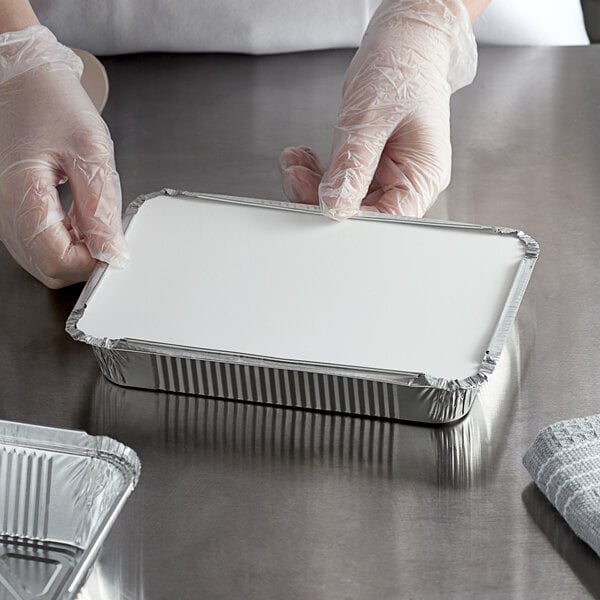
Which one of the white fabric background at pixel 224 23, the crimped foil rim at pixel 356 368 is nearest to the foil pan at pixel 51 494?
the crimped foil rim at pixel 356 368

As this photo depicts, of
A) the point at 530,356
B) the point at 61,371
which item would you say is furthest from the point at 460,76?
the point at 61,371

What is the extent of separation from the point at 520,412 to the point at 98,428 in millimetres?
476

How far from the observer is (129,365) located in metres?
1.13

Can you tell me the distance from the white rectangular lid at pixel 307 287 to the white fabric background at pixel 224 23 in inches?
23.5

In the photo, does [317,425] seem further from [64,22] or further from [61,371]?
[64,22]

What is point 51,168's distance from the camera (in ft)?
4.38

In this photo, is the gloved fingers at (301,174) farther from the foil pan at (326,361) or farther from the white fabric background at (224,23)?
the white fabric background at (224,23)

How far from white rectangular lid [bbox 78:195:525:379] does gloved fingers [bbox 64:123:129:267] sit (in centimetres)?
3

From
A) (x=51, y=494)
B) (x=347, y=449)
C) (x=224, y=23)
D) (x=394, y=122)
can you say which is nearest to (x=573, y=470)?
(x=347, y=449)

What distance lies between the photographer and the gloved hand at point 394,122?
4.55 ft

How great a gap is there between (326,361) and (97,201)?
1.33 feet

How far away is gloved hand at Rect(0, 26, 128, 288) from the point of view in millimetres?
1264

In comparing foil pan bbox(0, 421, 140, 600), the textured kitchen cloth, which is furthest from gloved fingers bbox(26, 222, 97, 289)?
the textured kitchen cloth

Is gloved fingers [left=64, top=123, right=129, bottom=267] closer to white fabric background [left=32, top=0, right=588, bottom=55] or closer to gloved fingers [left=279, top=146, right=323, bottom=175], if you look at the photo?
gloved fingers [left=279, top=146, right=323, bottom=175]
